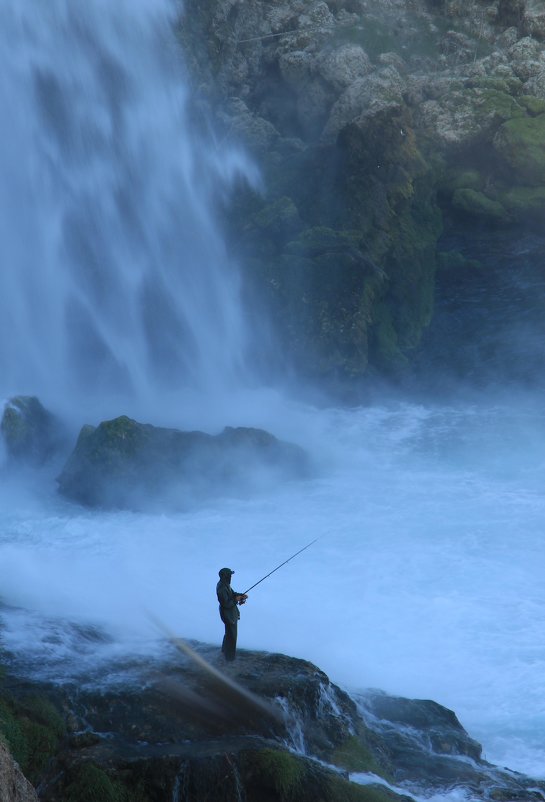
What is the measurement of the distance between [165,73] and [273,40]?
19.1ft

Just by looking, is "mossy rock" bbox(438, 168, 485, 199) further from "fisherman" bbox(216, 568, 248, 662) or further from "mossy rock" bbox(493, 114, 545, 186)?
"fisherman" bbox(216, 568, 248, 662)

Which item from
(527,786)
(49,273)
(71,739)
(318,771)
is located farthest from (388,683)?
(49,273)

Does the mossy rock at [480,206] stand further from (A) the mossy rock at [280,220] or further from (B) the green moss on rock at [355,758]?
(B) the green moss on rock at [355,758]

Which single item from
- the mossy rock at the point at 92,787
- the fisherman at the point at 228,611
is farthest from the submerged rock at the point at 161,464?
the mossy rock at the point at 92,787

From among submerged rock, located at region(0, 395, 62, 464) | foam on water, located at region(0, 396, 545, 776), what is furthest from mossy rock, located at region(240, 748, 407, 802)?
submerged rock, located at region(0, 395, 62, 464)

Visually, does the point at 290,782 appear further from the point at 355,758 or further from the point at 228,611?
the point at 228,611

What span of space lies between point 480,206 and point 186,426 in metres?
15.9

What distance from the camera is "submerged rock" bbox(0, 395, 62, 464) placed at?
78.6 feet

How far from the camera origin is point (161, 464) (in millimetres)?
22609

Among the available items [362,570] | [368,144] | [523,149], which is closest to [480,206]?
[523,149]

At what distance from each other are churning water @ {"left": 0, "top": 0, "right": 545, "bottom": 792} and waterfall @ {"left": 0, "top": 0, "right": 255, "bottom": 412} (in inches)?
3.0

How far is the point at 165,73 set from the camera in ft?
125

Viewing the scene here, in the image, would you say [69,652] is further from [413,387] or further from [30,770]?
[413,387]

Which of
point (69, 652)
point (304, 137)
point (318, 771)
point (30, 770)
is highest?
point (304, 137)
